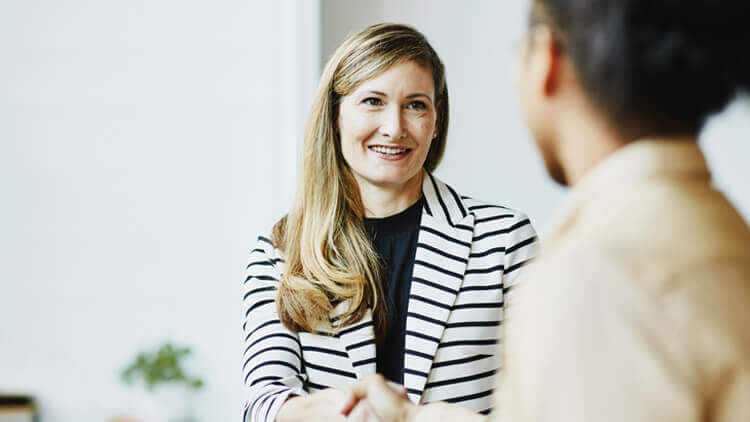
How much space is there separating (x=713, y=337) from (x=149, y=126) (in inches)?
91.3

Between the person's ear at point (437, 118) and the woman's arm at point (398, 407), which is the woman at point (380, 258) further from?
the woman's arm at point (398, 407)

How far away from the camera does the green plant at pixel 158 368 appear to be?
2.59 metres

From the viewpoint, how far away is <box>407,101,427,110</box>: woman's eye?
4.96 feet

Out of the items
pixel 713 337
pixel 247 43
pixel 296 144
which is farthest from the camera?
pixel 247 43

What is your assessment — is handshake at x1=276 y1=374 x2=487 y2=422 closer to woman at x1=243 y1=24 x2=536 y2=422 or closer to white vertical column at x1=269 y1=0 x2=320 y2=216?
woman at x1=243 y1=24 x2=536 y2=422

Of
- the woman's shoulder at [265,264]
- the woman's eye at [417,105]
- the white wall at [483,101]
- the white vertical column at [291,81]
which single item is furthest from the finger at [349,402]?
the white wall at [483,101]

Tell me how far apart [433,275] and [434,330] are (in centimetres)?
11

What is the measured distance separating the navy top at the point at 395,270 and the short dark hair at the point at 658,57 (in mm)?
876

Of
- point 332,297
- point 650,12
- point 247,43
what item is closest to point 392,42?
point 332,297

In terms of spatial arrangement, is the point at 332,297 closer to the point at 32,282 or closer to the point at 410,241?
the point at 410,241

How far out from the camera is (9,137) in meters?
2.50

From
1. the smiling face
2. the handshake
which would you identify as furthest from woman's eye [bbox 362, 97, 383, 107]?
the handshake

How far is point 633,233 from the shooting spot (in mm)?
582

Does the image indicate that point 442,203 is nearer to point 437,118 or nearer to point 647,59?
point 437,118
